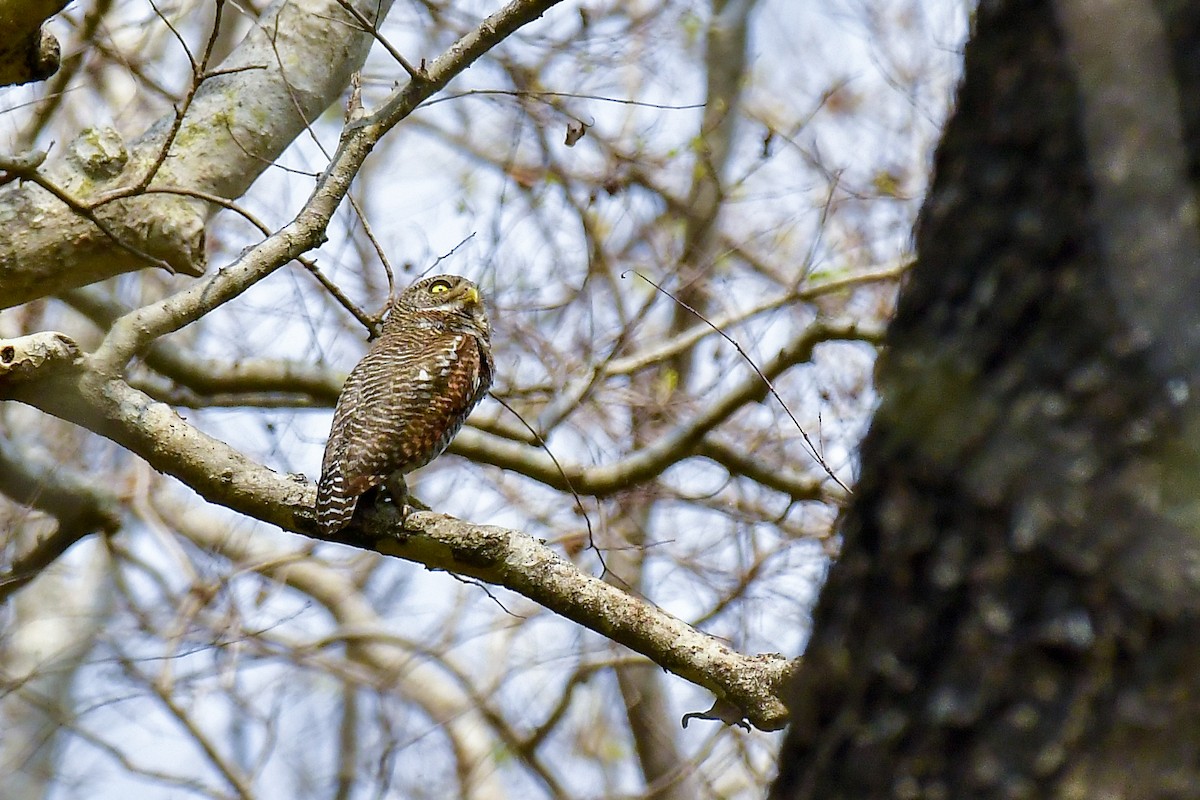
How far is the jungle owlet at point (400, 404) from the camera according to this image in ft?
16.4

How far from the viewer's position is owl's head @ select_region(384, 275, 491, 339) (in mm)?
7102

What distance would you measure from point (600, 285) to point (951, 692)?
8.15 meters

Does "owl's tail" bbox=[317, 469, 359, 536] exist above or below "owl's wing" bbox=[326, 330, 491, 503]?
below

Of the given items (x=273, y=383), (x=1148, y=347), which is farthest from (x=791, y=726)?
(x=273, y=383)

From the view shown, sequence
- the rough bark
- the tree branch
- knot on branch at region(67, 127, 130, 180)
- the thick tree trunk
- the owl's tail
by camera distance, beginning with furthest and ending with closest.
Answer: knot on branch at region(67, 127, 130, 180), the rough bark, the owl's tail, the tree branch, the thick tree trunk

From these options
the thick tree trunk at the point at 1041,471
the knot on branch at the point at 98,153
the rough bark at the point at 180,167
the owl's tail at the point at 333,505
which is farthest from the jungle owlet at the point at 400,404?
the thick tree trunk at the point at 1041,471

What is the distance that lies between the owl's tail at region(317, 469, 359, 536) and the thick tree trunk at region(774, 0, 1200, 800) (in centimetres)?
291

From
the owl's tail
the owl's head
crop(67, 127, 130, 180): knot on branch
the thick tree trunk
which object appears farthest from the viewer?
the owl's head

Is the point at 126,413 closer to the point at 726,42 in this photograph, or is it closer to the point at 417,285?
the point at 417,285

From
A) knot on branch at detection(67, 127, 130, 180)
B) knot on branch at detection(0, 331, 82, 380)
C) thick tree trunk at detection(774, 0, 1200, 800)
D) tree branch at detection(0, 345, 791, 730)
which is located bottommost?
thick tree trunk at detection(774, 0, 1200, 800)

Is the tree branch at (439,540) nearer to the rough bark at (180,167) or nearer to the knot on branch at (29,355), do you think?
the knot on branch at (29,355)

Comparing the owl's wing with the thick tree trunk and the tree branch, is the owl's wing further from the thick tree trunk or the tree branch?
the thick tree trunk

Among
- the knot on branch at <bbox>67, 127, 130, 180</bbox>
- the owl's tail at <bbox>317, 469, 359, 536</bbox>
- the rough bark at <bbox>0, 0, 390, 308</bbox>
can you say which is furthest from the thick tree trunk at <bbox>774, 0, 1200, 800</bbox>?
the knot on branch at <bbox>67, 127, 130, 180</bbox>

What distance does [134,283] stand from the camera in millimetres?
11320
